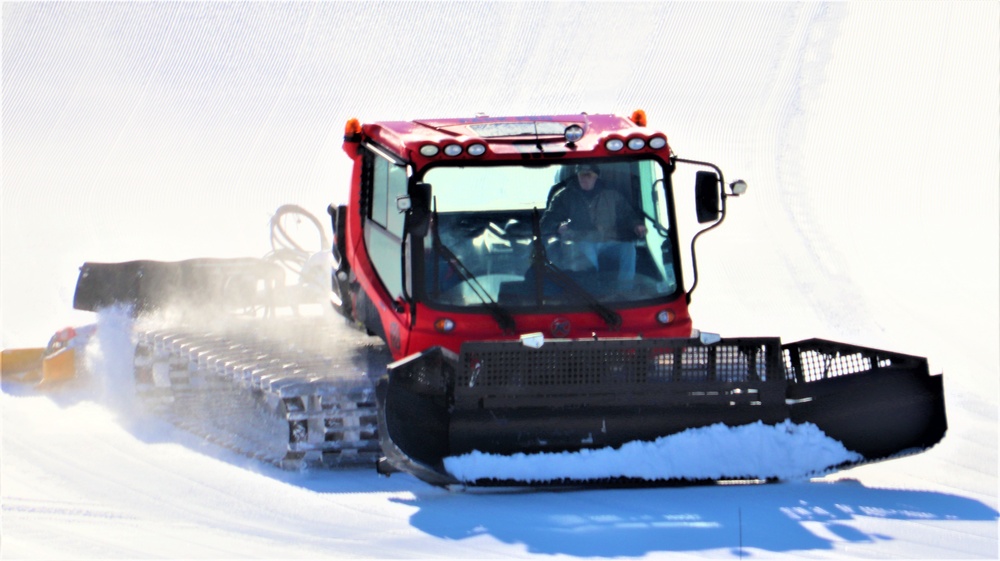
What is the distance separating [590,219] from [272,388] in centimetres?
199

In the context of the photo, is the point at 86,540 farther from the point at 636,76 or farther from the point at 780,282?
the point at 636,76

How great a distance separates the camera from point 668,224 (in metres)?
8.43

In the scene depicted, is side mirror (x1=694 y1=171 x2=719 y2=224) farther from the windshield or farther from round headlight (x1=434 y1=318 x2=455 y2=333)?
round headlight (x1=434 y1=318 x2=455 y2=333)

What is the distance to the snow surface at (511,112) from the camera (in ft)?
34.1

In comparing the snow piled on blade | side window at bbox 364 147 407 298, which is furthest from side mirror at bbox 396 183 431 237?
the snow piled on blade

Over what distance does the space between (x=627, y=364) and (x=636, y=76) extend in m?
11.7

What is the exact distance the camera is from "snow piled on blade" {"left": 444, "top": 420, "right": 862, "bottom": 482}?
7535mm

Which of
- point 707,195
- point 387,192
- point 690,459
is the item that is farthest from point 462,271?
point 690,459

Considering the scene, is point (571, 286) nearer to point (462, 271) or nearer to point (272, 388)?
point (462, 271)

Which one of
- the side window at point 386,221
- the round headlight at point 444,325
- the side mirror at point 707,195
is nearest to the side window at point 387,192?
the side window at point 386,221

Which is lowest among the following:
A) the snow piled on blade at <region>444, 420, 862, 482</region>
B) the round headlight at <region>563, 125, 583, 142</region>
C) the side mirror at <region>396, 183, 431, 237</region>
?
the snow piled on blade at <region>444, 420, 862, 482</region>

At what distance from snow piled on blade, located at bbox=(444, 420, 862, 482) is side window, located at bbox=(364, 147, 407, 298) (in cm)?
Answer: 134

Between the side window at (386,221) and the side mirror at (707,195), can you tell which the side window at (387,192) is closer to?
the side window at (386,221)

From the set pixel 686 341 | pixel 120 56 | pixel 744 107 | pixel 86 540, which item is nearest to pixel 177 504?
pixel 86 540
